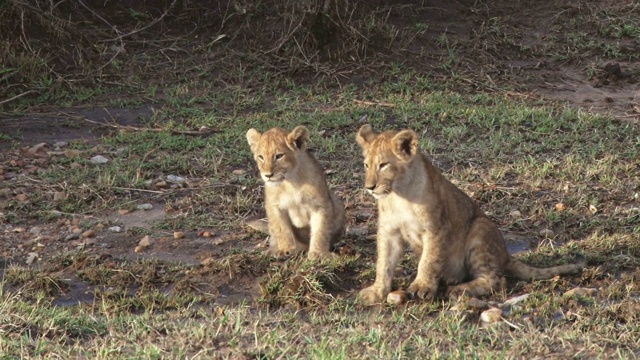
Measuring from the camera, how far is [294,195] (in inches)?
295

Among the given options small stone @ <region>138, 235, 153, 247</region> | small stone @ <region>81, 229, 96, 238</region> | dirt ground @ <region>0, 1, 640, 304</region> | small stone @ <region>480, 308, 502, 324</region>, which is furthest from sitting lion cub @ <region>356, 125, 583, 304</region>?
small stone @ <region>81, 229, 96, 238</region>

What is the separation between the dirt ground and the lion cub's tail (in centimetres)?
90

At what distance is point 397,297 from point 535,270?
1.03 meters

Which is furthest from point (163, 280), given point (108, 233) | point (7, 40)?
point (7, 40)

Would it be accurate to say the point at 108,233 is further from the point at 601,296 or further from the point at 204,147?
the point at 601,296

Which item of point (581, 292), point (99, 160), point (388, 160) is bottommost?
point (99, 160)

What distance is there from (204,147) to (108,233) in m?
2.28

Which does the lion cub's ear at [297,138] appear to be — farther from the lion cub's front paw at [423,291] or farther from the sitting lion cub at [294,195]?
the lion cub's front paw at [423,291]

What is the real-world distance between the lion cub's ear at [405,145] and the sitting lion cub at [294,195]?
1062 mm

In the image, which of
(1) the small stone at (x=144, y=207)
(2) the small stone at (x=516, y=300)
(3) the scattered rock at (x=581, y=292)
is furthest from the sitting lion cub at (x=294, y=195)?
(3) the scattered rock at (x=581, y=292)

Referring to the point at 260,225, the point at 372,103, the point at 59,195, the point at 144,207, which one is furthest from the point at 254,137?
the point at 372,103

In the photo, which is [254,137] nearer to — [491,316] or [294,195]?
[294,195]

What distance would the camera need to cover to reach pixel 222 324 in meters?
5.77

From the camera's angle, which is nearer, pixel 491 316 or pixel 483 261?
pixel 491 316
